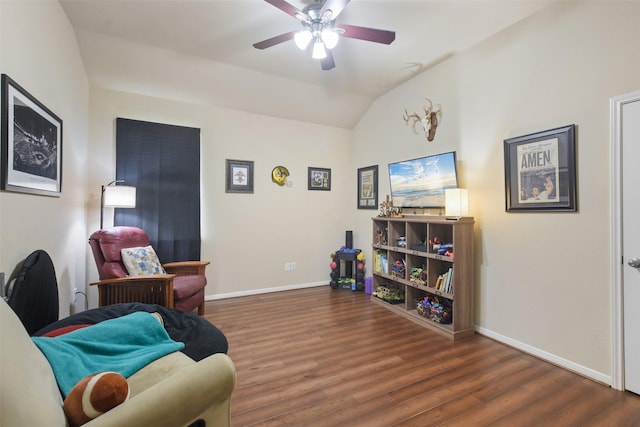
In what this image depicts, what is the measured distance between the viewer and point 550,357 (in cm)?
236

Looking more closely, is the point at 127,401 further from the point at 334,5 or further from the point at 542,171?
the point at 542,171

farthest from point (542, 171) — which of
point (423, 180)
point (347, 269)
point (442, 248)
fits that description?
point (347, 269)

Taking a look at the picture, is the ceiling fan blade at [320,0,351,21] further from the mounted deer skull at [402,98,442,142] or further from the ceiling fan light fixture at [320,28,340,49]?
the mounted deer skull at [402,98,442,142]

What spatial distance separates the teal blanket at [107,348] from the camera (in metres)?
1.16

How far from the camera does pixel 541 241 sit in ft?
8.05

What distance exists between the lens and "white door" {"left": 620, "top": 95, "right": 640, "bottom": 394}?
192cm

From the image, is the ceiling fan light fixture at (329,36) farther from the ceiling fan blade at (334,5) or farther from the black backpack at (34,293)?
the black backpack at (34,293)

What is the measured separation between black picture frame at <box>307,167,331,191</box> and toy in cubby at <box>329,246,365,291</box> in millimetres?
1048

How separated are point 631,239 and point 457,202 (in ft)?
4.00

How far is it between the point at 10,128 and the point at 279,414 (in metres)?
2.26

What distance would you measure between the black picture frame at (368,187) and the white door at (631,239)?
273 centimetres

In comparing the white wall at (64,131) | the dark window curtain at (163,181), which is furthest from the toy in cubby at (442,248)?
the white wall at (64,131)

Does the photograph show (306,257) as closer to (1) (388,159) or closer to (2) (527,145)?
(1) (388,159)

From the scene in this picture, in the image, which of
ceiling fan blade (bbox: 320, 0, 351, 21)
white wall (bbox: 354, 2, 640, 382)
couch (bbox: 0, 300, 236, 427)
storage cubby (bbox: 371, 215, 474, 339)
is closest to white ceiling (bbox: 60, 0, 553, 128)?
white wall (bbox: 354, 2, 640, 382)
